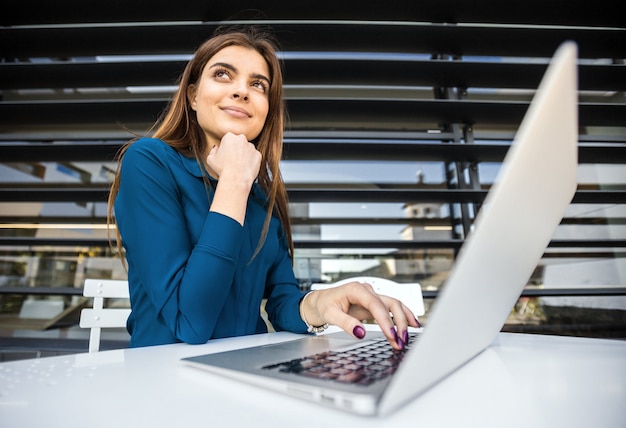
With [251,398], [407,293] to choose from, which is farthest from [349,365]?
[407,293]

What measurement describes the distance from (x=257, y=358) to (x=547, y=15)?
2362 millimetres

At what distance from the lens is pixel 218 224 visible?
588mm

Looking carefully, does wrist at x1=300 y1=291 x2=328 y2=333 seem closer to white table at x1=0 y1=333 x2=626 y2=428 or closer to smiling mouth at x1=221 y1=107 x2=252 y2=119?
white table at x1=0 y1=333 x2=626 y2=428

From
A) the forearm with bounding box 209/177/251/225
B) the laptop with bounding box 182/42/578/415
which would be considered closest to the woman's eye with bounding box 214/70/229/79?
the forearm with bounding box 209/177/251/225

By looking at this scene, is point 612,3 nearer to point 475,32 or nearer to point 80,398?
point 475,32

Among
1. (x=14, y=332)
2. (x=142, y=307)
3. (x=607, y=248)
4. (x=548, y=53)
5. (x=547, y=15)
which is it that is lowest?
(x=14, y=332)

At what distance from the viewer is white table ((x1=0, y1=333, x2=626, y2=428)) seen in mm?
235

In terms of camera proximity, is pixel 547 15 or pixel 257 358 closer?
pixel 257 358

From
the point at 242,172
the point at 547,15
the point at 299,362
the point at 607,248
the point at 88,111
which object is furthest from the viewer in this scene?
the point at 607,248

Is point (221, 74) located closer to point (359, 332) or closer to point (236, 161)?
point (236, 161)

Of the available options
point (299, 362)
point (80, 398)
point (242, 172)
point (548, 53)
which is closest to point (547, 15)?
point (548, 53)

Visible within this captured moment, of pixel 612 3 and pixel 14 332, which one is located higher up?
pixel 612 3

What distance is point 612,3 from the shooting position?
5.71 ft

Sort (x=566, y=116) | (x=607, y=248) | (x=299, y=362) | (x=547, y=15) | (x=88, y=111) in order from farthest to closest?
1. (x=607, y=248)
2. (x=547, y=15)
3. (x=88, y=111)
4. (x=299, y=362)
5. (x=566, y=116)
